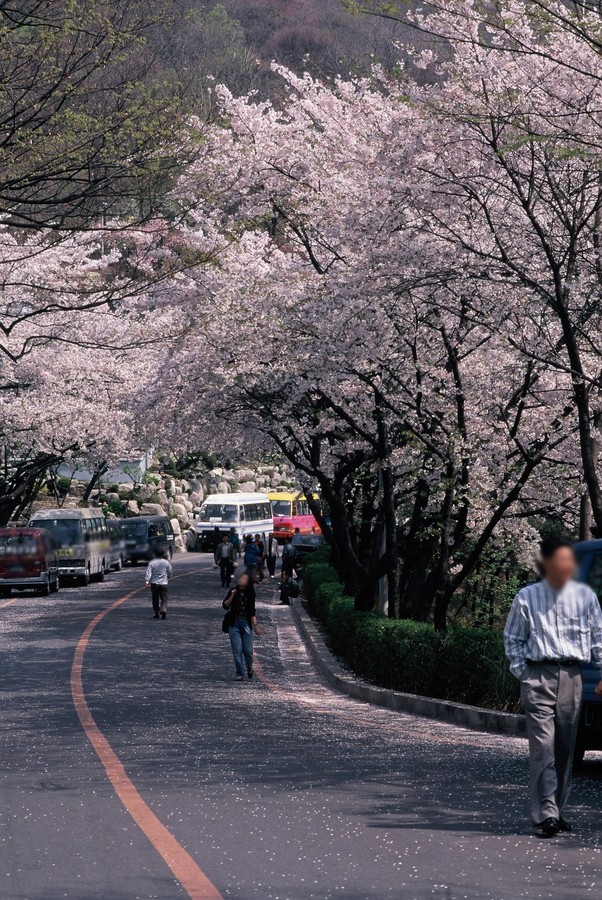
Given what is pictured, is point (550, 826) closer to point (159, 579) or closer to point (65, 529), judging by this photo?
point (159, 579)

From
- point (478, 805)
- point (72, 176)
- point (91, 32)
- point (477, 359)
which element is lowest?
point (478, 805)

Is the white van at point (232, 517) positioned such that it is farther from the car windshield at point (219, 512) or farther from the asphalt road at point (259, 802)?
the asphalt road at point (259, 802)

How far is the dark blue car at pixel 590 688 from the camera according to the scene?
9672mm

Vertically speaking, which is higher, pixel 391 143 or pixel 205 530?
pixel 391 143

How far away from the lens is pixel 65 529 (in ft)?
137

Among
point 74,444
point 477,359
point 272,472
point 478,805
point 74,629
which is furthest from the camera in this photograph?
point 272,472

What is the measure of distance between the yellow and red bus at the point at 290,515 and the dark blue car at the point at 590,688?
180 ft

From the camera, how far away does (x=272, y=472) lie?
8344 centimetres

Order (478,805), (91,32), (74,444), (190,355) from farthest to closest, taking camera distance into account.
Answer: (74,444) → (190,355) → (91,32) → (478,805)

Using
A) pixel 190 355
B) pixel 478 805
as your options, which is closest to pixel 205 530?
pixel 190 355

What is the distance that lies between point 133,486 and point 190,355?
43.5m

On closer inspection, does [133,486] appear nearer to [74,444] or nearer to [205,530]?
[205,530]

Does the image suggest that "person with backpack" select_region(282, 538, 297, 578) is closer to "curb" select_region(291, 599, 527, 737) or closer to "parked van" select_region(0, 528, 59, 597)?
"parked van" select_region(0, 528, 59, 597)

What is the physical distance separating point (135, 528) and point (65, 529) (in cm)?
1304
